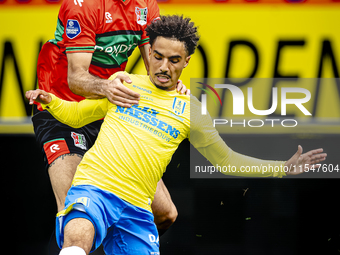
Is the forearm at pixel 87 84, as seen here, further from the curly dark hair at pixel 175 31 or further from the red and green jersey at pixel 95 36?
the curly dark hair at pixel 175 31

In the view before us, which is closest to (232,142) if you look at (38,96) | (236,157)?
(236,157)

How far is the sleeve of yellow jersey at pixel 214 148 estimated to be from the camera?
2.44 metres

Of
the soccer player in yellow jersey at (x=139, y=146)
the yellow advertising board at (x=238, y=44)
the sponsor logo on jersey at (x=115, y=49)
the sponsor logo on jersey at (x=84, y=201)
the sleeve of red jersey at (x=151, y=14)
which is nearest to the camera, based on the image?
the sponsor logo on jersey at (x=84, y=201)

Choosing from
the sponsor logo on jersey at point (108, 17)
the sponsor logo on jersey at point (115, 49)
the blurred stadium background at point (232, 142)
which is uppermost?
the sponsor logo on jersey at point (108, 17)

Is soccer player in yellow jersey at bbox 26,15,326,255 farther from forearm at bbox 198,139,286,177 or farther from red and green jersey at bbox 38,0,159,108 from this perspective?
red and green jersey at bbox 38,0,159,108

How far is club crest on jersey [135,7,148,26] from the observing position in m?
2.93

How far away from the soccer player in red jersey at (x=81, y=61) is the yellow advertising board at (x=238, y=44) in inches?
21.1

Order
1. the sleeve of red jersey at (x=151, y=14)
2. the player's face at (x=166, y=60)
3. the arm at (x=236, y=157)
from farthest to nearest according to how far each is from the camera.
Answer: the sleeve of red jersey at (x=151, y=14) < the arm at (x=236, y=157) < the player's face at (x=166, y=60)

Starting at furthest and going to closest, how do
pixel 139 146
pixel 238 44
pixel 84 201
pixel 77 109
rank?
pixel 238 44 → pixel 77 109 → pixel 139 146 → pixel 84 201

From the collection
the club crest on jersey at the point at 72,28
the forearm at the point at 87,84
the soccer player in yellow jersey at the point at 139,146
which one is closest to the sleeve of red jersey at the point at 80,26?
the club crest on jersey at the point at 72,28

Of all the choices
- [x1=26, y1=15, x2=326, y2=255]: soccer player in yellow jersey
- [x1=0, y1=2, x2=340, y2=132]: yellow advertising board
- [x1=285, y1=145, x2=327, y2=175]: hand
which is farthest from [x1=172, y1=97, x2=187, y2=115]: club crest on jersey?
[x1=0, y1=2, x2=340, y2=132]: yellow advertising board

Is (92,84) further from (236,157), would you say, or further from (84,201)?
(236,157)

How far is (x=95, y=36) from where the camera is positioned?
2822 mm

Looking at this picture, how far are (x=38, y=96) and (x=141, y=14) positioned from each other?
3.12 ft
